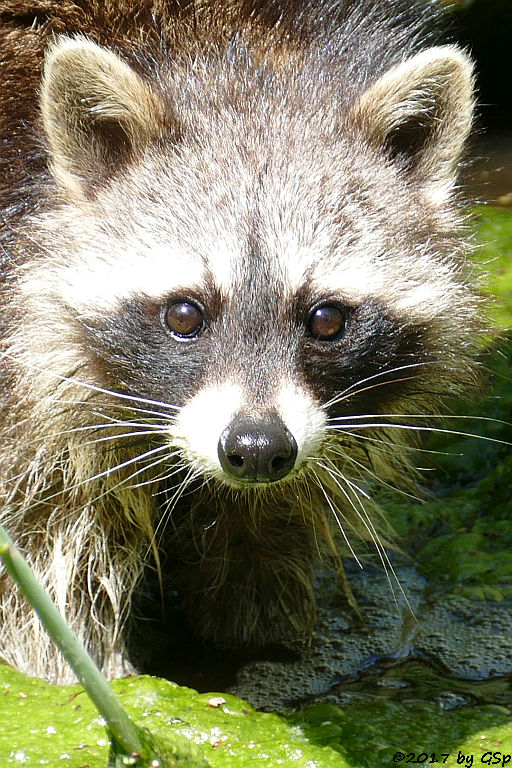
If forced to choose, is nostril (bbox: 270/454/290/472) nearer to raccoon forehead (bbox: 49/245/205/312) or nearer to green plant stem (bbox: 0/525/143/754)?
raccoon forehead (bbox: 49/245/205/312)

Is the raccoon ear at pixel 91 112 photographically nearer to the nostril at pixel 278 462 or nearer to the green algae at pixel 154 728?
the nostril at pixel 278 462

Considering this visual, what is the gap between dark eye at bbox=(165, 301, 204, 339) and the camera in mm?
3102

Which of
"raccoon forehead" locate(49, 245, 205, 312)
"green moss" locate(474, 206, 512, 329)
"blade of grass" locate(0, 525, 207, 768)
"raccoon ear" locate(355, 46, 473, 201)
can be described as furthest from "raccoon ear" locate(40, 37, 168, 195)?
"green moss" locate(474, 206, 512, 329)

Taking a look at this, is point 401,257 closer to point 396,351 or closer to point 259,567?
point 396,351

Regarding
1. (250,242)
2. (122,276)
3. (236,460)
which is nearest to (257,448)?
(236,460)

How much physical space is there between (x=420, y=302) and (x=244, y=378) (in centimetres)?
72

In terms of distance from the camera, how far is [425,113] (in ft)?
11.2

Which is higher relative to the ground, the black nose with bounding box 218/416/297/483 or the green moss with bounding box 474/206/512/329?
the green moss with bounding box 474/206/512/329

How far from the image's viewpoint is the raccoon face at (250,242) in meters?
3.04

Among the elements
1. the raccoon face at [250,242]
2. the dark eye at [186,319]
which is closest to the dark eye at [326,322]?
the raccoon face at [250,242]

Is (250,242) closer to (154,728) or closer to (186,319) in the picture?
(186,319)

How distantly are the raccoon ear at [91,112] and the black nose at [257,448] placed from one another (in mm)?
1049

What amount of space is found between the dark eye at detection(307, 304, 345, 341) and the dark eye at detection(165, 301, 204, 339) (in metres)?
0.32

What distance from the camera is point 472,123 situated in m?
3.57
